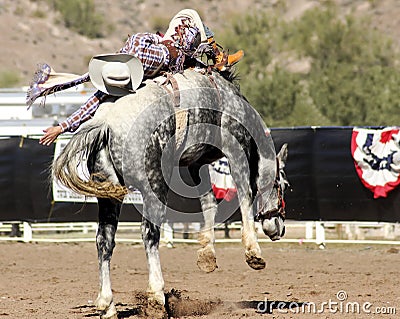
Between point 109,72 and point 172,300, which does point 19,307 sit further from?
point 109,72

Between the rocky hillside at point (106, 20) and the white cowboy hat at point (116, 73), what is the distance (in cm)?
4247

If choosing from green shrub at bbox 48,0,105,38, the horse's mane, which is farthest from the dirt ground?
green shrub at bbox 48,0,105,38

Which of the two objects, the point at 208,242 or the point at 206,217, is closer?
the point at 208,242

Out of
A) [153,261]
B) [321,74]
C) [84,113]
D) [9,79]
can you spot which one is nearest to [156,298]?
[153,261]

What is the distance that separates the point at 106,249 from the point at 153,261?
53 centimetres

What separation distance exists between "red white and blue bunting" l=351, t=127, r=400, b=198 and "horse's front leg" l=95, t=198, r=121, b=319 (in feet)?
22.5

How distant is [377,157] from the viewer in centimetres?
1330

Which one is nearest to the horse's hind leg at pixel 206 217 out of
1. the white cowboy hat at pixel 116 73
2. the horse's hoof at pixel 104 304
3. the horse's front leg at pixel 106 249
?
the horse's front leg at pixel 106 249

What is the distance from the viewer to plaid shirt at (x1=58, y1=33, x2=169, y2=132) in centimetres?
708

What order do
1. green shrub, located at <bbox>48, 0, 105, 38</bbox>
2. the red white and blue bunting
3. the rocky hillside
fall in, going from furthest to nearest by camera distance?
green shrub, located at <bbox>48, 0, 105, 38</bbox> → the rocky hillside → the red white and blue bunting

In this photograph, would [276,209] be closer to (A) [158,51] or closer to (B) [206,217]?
(B) [206,217]

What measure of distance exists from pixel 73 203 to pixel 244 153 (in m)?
7.74

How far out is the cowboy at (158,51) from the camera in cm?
708
